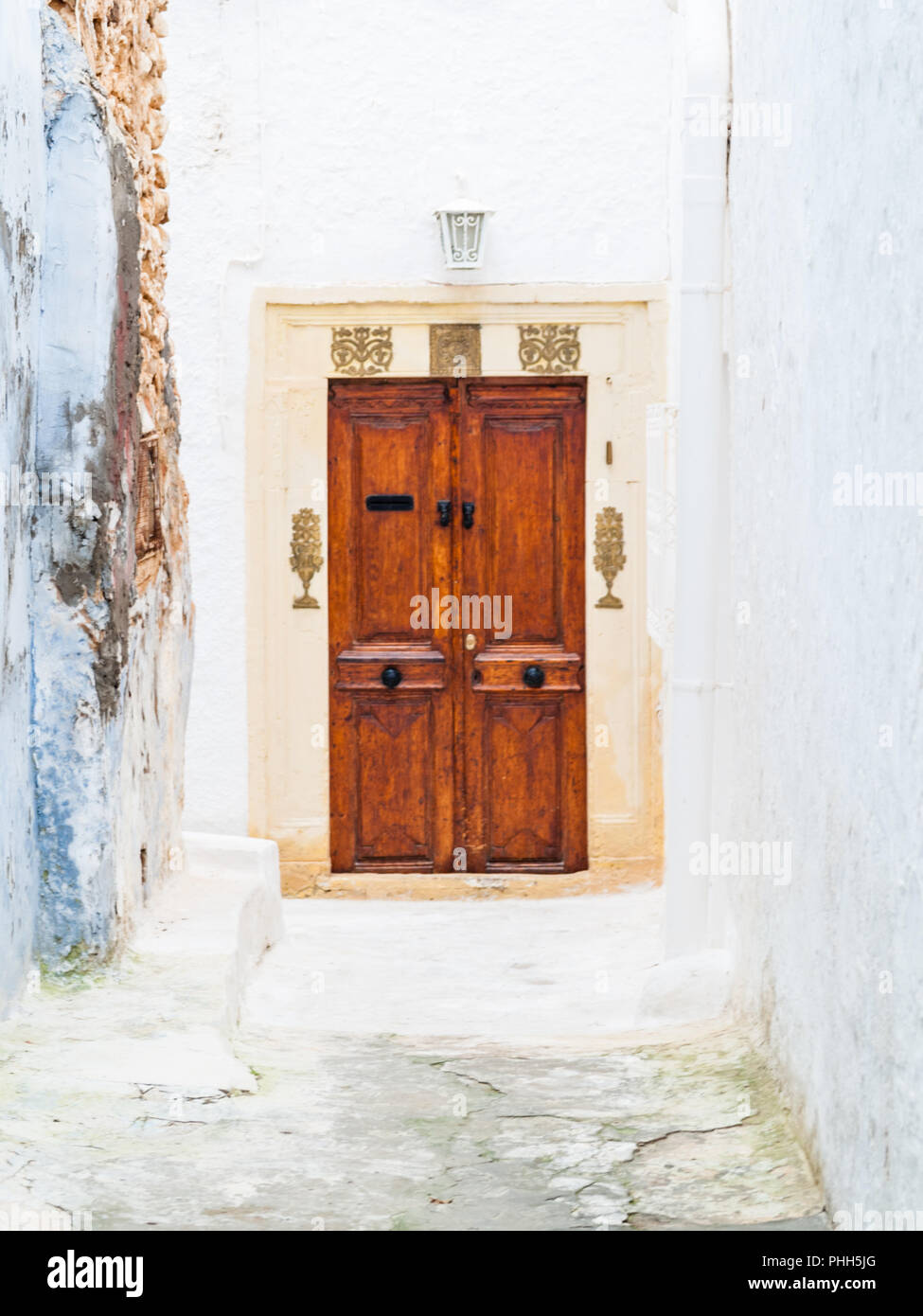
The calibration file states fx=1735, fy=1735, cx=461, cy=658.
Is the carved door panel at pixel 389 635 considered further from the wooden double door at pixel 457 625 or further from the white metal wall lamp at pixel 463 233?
the white metal wall lamp at pixel 463 233

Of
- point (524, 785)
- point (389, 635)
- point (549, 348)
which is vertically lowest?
point (524, 785)

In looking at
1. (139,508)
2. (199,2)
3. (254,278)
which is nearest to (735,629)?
(139,508)

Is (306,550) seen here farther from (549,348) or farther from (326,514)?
(549,348)

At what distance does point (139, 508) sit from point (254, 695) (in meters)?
3.35

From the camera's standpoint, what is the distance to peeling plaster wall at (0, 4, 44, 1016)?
397cm

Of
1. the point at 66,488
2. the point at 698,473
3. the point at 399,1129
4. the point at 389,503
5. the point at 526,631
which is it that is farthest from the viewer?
the point at 526,631

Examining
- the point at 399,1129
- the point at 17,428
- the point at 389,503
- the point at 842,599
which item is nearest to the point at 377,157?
the point at 389,503

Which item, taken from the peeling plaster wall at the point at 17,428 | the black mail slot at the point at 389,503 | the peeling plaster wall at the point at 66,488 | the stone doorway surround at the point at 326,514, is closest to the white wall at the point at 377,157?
the stone doorway surround at the point at 326,514

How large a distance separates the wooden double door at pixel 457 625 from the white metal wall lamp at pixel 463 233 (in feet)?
1.89

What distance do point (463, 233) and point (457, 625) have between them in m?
1.88

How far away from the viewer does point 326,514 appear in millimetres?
8422

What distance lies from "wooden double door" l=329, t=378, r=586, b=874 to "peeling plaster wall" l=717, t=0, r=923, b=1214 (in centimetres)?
417

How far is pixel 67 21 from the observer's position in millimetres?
4453

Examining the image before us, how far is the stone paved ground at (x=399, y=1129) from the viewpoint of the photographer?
2.95 metres
